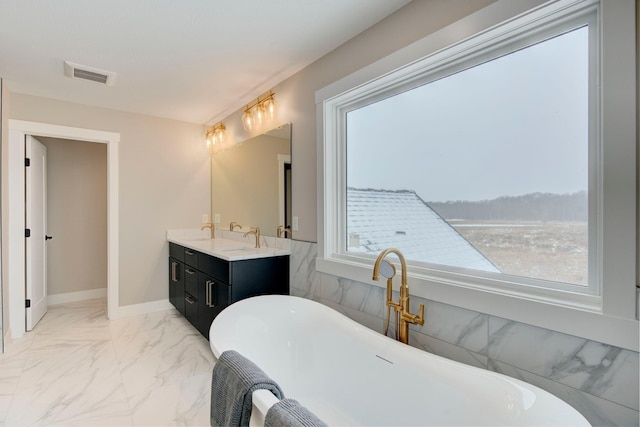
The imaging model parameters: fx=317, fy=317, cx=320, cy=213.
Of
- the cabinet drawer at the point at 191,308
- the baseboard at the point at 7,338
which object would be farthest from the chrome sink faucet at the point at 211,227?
the baseboard at the point at 7,338

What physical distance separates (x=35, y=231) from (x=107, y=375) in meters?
1.93

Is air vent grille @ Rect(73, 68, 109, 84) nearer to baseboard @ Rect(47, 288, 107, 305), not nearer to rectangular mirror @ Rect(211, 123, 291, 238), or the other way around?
rectangular mirror @ Rect(211, 123, 291, 238)

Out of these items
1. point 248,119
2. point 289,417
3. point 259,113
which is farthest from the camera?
point 248,119

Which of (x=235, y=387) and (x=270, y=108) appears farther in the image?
(x=270, y=108)

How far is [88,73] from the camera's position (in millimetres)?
2562

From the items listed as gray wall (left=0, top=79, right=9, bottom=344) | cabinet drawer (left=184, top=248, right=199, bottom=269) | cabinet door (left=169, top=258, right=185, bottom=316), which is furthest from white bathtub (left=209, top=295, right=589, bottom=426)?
gray wall (left=0, top=79, right=9, bottom=344)

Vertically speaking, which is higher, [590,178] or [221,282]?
[590,178]

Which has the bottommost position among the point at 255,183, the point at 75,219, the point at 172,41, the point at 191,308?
the point at 191,308

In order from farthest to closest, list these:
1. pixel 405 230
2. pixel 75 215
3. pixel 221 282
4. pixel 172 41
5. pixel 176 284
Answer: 1. pixel 75 215
2. pixel 176 284
3. pixel 221 282
4. pixel 172 41
5. pixel 405 230

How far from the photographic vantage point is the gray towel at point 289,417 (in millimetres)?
917

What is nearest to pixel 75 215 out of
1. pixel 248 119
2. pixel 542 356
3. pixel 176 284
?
pixel 176 284

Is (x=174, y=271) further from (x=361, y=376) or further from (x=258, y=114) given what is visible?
(x=361, y=376)

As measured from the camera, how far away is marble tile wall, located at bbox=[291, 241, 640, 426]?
105cm

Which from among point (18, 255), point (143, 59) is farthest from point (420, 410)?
point (18, 255)
